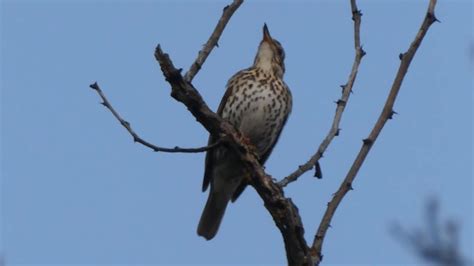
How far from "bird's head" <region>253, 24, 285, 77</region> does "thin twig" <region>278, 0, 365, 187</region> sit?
128 inches

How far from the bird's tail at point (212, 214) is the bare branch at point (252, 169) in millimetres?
3049

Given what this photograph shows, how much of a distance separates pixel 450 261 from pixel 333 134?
0.93 metres

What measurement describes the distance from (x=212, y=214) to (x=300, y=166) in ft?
10.8

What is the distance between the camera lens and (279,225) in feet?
16.2

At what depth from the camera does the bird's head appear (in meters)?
8.42

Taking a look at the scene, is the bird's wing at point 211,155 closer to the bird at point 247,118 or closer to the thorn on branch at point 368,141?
the bird at point 247,118

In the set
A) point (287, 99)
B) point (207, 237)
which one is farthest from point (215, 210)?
point (287, 99)

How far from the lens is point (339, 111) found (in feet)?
16.4

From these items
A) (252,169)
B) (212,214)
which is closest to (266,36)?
(212,214)

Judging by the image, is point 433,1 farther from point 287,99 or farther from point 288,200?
point 287,99

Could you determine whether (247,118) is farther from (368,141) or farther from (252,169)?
(368,141)

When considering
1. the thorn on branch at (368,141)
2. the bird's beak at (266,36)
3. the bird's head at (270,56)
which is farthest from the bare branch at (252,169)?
the bird's beak at (266,36)

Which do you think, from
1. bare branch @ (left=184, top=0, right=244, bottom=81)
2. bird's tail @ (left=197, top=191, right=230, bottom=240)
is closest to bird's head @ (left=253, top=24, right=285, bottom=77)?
bird's tail @ (left=197, top=191, right=230, bottom=240)

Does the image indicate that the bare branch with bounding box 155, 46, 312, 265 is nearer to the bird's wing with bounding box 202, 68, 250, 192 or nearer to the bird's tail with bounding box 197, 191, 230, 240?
the bird's wing with bounding box 202, 68, 250, 192
